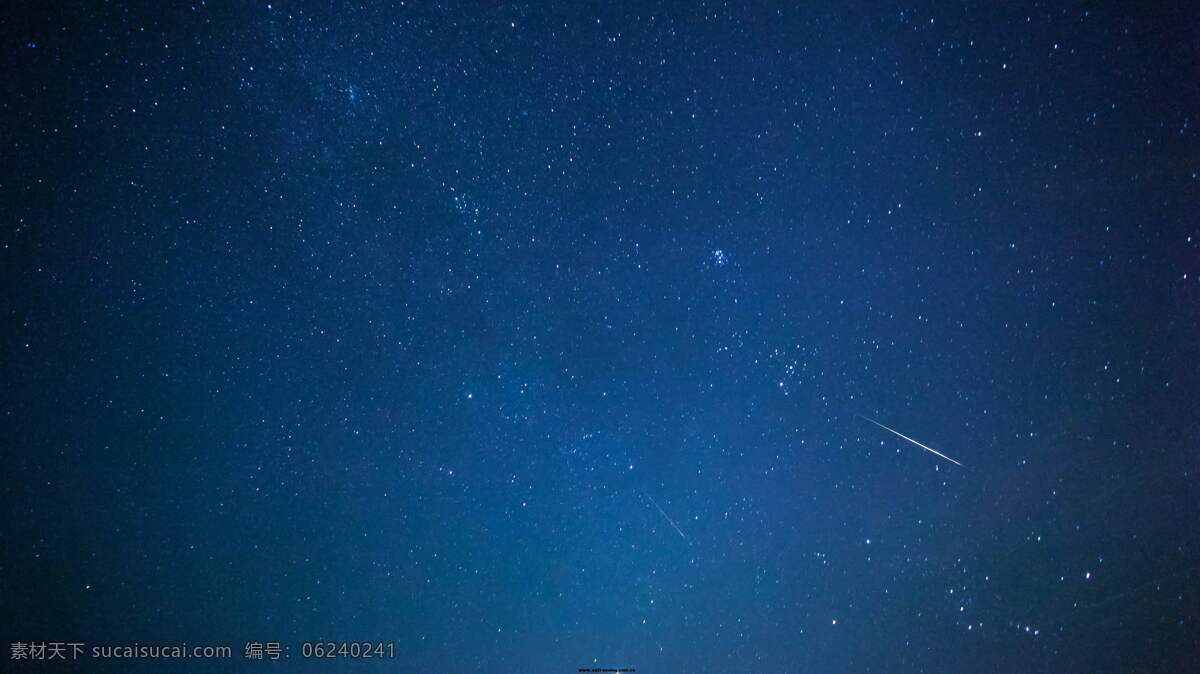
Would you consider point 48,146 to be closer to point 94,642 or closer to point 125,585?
point 125,585

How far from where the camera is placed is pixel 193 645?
1.41 metres

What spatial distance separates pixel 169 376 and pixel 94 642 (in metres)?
0.65

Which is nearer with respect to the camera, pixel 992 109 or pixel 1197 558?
pixel 992 109

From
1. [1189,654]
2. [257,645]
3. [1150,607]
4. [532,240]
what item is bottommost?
[1189,654]

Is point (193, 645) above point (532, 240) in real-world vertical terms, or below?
below

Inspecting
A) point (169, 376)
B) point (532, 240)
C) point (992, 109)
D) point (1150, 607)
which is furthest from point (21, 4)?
point (1150, 607)

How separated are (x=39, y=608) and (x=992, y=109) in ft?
8.06

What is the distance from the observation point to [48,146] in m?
1.38

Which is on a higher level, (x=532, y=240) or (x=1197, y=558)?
(x=532, y=240)

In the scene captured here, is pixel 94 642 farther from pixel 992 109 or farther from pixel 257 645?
pixel 992 109

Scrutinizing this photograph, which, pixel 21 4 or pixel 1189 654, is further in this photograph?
pixel 1189 654

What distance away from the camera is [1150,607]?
4.78 feet

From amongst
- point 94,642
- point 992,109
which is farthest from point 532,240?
point 94,642

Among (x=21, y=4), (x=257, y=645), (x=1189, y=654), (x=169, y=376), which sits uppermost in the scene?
(x=21, y=4)
